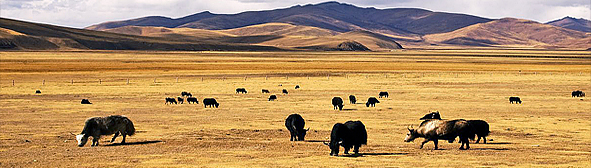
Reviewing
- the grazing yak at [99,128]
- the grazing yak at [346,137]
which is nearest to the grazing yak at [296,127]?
the grazing yak at [346,137]

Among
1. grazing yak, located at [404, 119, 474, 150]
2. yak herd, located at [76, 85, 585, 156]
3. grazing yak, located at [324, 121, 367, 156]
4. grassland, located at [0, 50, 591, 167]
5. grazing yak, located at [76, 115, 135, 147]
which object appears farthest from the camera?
grazing yak, located at [76, 115, 135, 147]

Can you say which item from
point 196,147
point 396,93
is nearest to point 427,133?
point 196,147

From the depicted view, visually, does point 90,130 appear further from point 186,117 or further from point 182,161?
point 186,117

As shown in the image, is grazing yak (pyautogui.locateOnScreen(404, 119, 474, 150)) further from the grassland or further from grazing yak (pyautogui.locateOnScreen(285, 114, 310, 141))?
grazing yak (pyautogui.locateOnScreen(285, 114, 310, 141))

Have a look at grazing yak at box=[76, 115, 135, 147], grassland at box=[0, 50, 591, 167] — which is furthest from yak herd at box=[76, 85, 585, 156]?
grassland at box=[0, 50, 591, 167]

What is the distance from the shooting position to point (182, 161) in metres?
17.4

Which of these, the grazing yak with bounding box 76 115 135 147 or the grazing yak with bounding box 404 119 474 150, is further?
the grazing yak with bounding box 76 115 135 147

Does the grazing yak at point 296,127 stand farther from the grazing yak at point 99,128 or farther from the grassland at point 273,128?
the grazing yak at point 99,128

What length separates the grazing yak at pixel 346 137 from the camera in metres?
18.1

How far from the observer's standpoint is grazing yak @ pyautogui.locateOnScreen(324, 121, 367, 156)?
18141mm

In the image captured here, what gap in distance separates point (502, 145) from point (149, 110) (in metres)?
20.2

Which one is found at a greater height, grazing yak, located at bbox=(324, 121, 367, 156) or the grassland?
grazing yak, located at bbox=(324, 121, 367, 156)

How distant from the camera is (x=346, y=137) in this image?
1839 centimetres

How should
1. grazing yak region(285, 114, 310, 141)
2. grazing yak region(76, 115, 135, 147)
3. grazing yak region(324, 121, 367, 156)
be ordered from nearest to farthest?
grazing yak region(324, 121, 367, 156) → grazing yak region(76, 115, 135, 147) → grazing yak region(285, 114, 310, 141)
